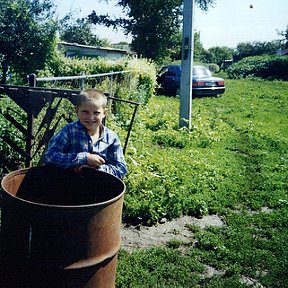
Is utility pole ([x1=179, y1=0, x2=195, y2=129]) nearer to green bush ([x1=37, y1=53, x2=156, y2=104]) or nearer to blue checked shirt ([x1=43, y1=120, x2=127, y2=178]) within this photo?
green bush ([x1=37, y1=53, x2=156, y2=104])

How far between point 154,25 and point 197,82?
20512mm

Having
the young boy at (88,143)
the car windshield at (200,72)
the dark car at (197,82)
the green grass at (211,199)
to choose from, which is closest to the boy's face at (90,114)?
the young boy at (88,143)

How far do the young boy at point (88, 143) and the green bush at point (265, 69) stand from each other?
3366 centimetres

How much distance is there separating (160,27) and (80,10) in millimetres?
15345

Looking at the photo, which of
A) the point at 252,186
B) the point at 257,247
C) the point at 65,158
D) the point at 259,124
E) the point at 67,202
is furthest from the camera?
the point at 259,124

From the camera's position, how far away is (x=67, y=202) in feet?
8.70

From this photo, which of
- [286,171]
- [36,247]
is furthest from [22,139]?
[286,171]

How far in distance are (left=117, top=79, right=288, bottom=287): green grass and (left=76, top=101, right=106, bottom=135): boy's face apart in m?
1.43

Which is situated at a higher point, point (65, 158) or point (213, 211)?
point (65, 158)

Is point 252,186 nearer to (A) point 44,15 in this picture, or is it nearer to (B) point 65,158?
(B) point 65,158

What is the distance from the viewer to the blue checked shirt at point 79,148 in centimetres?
248

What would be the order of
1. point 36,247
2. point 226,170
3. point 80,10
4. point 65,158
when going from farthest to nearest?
point 80,10
point 226,170
point 65,158
point 36,247

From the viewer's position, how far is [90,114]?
8.39 feet

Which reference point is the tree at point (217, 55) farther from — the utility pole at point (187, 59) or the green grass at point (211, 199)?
the green grass at point (211, 199)
